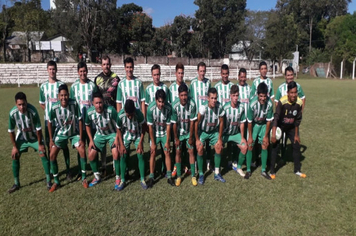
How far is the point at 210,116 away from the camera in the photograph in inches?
190

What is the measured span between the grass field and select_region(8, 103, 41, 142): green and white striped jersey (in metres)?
0.91

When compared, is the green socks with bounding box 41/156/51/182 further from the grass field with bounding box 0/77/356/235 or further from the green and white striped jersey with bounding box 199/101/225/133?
the green and white striped jersey with bounding box 199/101/225/133

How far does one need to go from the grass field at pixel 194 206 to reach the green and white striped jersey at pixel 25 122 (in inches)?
35.8

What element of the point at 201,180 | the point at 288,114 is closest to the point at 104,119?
the point at 201,180

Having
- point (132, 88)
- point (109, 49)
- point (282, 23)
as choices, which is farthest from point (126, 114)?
point (282, 23)

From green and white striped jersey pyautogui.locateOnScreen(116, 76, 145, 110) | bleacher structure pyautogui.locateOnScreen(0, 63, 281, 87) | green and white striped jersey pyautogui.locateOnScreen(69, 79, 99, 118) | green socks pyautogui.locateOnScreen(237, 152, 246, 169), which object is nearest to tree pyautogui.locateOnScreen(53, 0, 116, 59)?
bleacher structure pyautogui.locateOnScreen(0, 63, 281, 87)

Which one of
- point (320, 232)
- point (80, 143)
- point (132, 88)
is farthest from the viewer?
point (132, 88)

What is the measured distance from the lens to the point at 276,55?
37219 millimetres

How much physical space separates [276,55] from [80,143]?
36.7 meters

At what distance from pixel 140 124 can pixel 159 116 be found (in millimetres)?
346

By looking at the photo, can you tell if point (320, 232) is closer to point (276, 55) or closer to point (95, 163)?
point (95, 163)

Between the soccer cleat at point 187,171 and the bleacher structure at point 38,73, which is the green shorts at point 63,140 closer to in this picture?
the soccer cleat at point 187,171

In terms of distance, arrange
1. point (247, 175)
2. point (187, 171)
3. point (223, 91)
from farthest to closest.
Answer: point (223, 91) < point (187, 171) < point (247, 175)

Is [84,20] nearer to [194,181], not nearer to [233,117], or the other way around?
[233,117]
